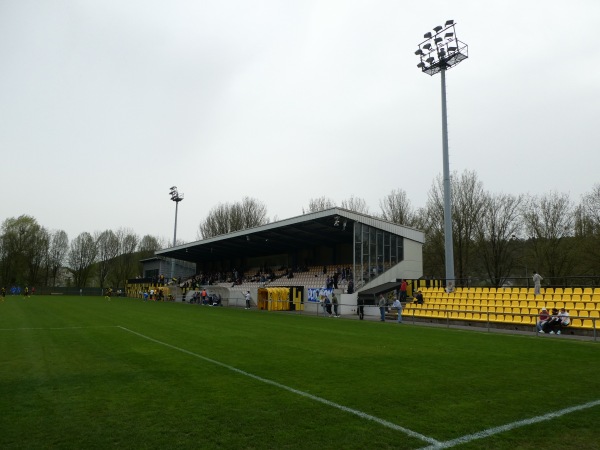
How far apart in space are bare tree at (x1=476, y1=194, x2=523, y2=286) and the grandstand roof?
9.25 m

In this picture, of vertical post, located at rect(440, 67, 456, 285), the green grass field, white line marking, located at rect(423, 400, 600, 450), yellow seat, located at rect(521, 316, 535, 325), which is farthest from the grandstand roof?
white line marking, located at rect(423, 400, 600, 450)

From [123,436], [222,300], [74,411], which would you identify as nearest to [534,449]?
[123,436]

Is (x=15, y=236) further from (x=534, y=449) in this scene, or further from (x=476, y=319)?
(x=534, y=449)

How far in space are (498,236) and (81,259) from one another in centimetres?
7018

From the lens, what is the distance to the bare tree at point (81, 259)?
79812 millimetres

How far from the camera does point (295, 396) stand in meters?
6.88

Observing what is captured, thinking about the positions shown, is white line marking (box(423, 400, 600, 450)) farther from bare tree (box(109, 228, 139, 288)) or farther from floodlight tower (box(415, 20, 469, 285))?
bare tree (box(109, 228, 139, 288))

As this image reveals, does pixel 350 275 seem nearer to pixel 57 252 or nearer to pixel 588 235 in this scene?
pixel 588 235

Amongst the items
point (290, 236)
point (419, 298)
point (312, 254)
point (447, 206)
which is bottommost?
point (419, 298)

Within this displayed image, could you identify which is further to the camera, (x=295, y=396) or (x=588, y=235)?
(x=588, y=235)

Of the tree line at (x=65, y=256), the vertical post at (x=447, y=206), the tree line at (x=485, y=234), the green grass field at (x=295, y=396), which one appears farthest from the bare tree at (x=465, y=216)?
the tree line at (x=65, y=256)

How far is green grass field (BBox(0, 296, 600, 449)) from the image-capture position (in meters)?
5.02

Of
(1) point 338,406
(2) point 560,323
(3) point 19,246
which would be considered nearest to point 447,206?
(2) point 560,323

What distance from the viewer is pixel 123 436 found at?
504 centimetres
